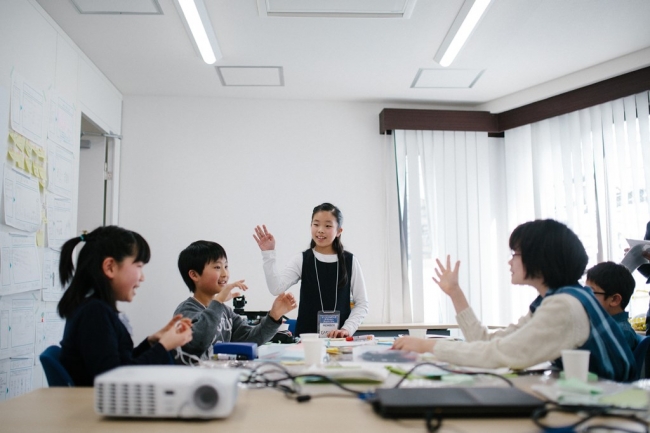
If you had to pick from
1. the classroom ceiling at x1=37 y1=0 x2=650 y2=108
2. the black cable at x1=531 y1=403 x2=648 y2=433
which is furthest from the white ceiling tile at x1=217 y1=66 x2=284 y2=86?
the black cable at x1=531 y1=403 x2=648 y2=433

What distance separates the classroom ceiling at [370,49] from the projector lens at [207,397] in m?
2.56

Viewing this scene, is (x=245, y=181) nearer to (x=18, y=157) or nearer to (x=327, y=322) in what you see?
(x=18, y=157)

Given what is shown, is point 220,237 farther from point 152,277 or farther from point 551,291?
point 551,291

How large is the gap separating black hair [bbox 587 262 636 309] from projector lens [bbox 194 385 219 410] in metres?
2.29

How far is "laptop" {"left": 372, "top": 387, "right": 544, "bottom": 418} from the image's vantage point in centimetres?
96

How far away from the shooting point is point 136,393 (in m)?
0.96

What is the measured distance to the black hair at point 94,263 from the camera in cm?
151

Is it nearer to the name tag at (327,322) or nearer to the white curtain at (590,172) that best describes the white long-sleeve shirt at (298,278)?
the name tag at (327,322)

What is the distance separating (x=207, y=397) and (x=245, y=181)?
12.4 ft

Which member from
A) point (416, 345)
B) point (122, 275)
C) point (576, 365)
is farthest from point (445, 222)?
point (122, 275)

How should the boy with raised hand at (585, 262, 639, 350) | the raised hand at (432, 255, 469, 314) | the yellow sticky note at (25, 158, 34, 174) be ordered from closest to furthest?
the raised hand at (432, 255, 469, 314), the boy with raised hand at (585, 262, 639, 350), the yellow sticky note at (25, 158, 34, 174)

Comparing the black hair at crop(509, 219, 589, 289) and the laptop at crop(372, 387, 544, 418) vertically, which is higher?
the black hair at crop(509, 219, 589, 289)

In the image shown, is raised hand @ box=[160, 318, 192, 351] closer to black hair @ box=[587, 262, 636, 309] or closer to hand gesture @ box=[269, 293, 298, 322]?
hand gesture @ box=[269, 293, 298, 322]

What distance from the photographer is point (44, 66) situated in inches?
122
